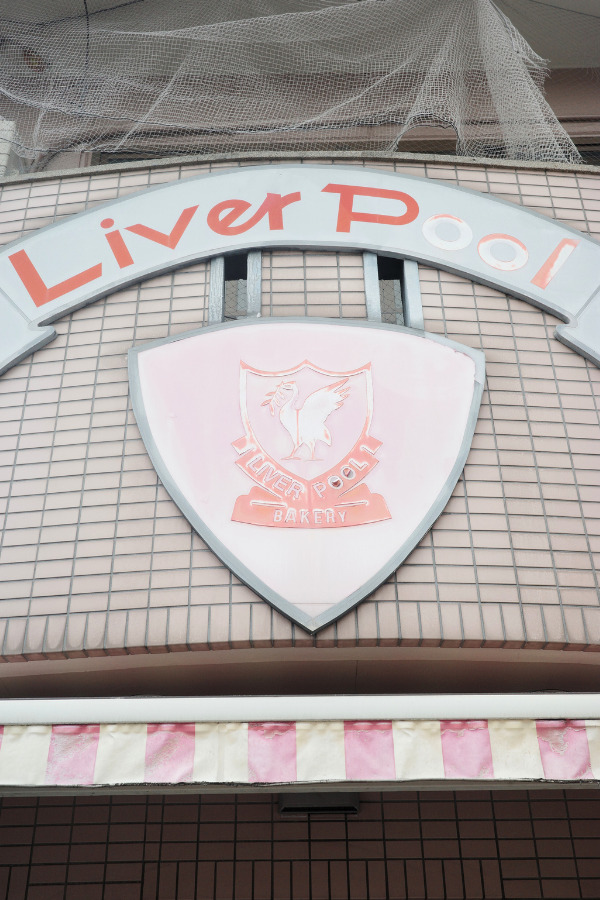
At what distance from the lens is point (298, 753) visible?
304 centimetres

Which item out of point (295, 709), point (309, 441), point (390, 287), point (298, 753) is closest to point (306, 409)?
point (309, 441)

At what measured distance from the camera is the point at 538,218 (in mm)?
4738

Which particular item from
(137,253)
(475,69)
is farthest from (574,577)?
(475,69)

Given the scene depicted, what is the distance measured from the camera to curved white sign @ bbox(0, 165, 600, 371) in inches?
179

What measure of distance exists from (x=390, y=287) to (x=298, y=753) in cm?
367

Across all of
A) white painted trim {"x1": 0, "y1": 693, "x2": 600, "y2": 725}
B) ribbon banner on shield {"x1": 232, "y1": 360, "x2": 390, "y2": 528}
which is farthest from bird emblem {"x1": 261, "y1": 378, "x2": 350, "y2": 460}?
white painted trim {"x1": 0, "y1": 693, "x2": 600, "y2": 725}

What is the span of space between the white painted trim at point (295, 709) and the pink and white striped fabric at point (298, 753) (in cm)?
3

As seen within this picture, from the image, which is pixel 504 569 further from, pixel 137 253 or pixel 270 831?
pixel 137 253

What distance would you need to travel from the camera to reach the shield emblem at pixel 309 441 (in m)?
3.66

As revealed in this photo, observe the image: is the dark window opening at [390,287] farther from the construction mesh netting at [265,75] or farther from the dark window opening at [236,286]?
the construction mesh netting at [265,75]

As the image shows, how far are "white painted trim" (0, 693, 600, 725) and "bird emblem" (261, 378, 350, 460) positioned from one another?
1.25 metres

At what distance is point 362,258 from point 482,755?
282 centimetres

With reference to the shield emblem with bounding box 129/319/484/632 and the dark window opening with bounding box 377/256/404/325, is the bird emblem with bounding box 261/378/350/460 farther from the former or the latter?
the dark window opening with bounding box 377/256/404/325

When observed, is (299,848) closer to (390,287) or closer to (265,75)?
(390,287)
